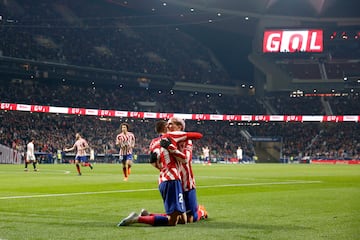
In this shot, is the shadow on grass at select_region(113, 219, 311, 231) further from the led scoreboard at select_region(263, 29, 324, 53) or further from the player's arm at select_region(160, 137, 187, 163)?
the led scoreboard at select_region(263, 29, 324, 53)

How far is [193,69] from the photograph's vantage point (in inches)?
3452

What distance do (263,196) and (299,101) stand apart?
243 ft

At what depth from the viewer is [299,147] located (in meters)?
82.5

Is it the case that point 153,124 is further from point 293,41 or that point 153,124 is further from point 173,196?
point 173,196

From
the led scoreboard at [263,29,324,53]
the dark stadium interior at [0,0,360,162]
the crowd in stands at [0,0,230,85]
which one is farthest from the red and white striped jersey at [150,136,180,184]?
the led scoreboard at [263,29,324,53]

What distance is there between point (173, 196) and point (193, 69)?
7868cm

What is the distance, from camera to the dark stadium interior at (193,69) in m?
69.2

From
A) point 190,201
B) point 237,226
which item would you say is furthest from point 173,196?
point 237,226

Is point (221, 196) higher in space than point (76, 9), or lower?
lower

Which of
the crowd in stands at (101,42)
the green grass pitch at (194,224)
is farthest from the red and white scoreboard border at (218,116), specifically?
the green grass pitch at (194,224)

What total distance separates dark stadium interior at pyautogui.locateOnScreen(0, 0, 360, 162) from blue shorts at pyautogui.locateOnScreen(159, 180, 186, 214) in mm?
56438

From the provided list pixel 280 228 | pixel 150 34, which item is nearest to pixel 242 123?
pixel 150 34

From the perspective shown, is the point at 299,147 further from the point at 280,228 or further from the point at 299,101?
the point at 280,228

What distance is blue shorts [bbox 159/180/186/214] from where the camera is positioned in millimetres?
9461
